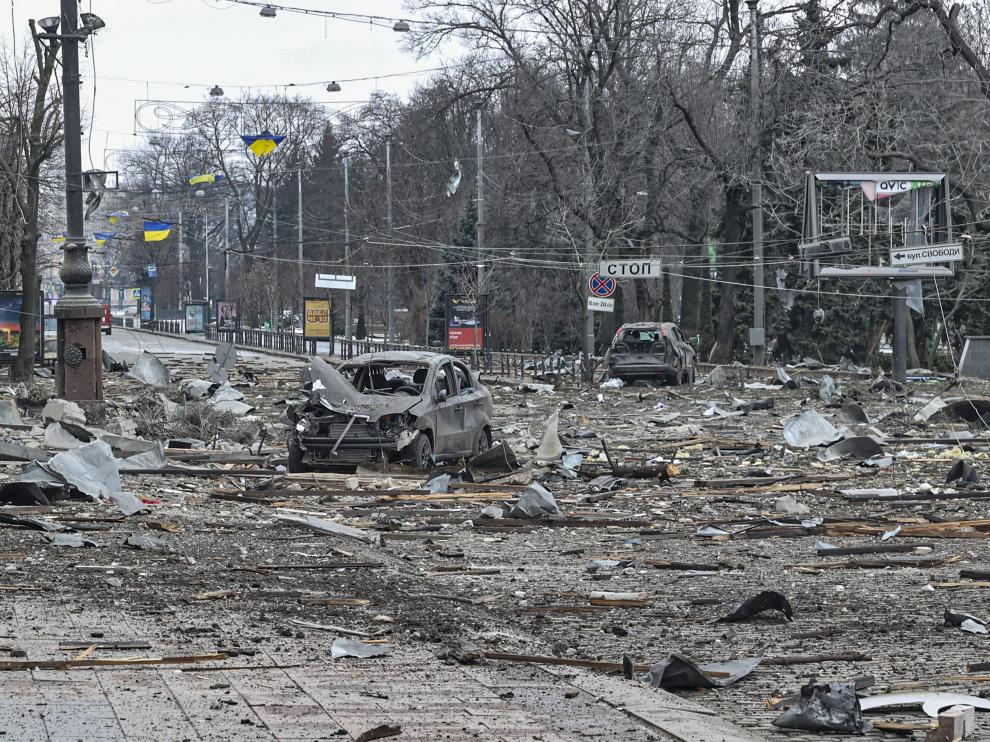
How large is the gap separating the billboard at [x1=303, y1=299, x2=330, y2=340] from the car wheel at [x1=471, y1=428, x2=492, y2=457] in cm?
4079

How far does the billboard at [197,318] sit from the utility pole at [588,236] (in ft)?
154

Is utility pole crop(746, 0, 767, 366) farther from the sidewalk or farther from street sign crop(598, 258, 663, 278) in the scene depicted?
the sidewalk

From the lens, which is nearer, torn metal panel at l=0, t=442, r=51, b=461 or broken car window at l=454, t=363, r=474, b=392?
torn metal panel at l=0, t=442, r=51, b=461

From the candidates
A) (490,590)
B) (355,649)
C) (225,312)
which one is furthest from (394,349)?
(355,649)

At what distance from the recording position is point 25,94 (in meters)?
42.4

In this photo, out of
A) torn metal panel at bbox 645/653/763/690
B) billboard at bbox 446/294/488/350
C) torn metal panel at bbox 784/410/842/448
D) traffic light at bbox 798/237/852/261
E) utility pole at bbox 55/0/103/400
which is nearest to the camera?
torn metal panel at bbox 645/653/763/690

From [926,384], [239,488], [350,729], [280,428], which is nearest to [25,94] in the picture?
[280,428]

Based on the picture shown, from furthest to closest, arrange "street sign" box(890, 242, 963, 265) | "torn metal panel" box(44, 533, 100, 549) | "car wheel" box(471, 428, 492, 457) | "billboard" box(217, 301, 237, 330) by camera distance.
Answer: "billboard" box(217, 301, 237, 330) → "street sign" box(890, 242, 963, 265) → "car wheel" box(471, 428, 492, 457) → "torn metal panel" box(44, 533, 100, 549)

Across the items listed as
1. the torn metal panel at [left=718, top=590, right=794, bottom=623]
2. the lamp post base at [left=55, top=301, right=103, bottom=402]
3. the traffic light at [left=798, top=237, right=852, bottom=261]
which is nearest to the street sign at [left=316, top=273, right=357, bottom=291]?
the traffic light at [left=798, top=237, right=852, bottom=261]

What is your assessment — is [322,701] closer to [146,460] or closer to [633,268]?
[146,460]

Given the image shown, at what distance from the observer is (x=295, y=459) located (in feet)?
55.8

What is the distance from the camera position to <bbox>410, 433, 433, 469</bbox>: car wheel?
671 inches

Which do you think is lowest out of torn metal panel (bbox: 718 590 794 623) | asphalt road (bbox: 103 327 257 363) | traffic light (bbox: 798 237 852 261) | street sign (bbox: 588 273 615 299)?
asphalt road (bbox: 103 327 257 363)

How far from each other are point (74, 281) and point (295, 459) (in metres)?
7.11
